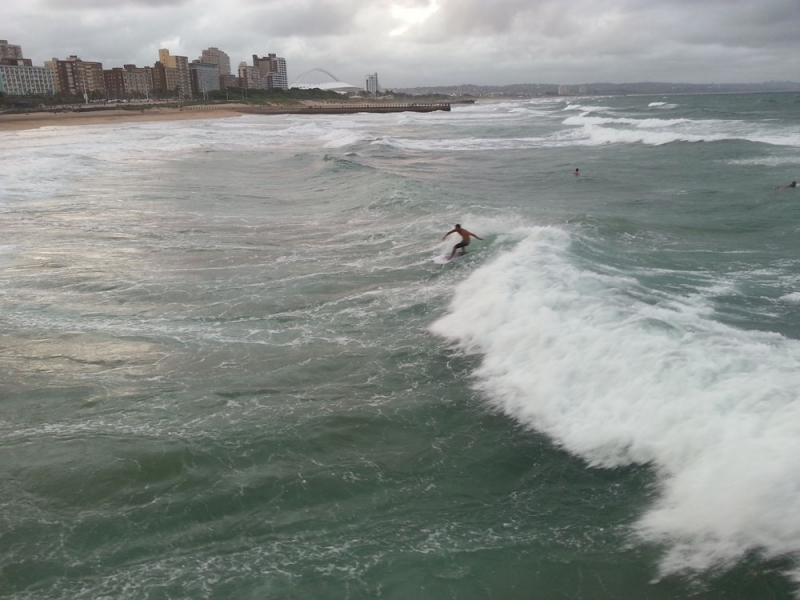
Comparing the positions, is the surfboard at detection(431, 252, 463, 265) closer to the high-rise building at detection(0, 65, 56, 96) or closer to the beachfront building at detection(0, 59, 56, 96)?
the beachfront building at detection(0, 59, 56, 96)

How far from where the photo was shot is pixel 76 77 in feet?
535

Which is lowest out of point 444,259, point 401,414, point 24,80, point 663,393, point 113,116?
point 401,414

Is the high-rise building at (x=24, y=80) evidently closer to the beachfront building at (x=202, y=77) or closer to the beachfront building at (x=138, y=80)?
the beachfront building at (x=138, y=80)

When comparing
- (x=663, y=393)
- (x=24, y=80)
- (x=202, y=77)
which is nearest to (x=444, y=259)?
(x=663, y=393)

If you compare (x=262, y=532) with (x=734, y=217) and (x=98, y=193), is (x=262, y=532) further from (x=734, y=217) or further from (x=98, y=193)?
(x=98, y=193)

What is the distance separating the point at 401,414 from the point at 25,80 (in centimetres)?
17896

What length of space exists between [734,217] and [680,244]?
4582 mm

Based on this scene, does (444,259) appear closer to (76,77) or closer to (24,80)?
(24,80)

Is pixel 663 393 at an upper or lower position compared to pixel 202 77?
lower

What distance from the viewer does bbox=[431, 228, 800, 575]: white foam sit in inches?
194

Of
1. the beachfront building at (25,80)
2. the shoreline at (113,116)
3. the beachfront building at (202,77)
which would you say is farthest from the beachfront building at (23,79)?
the shoreline at (113,116)

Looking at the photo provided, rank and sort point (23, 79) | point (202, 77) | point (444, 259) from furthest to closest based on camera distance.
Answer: point (202, 77)
point (23, 79)
point (444, 259)

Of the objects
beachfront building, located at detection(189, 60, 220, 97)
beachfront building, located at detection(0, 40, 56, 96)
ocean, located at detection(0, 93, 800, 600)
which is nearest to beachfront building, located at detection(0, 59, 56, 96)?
beachfront building, located at detection(0, 40, 56, 96)

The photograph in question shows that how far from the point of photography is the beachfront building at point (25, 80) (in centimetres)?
14675
